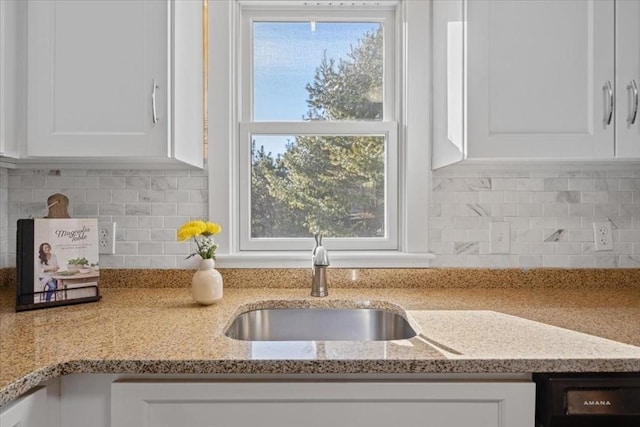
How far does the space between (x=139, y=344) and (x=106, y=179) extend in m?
0.94

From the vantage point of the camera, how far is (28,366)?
2.90 ft

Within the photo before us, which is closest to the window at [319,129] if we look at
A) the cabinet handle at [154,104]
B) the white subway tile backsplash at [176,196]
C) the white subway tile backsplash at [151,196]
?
the white subway tile backsplash at [176,196]

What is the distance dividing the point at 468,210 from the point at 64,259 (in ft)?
4.97

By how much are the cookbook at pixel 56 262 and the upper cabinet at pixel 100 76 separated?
0.25m

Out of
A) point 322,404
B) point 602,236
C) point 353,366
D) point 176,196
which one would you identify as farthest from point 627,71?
point 176,196

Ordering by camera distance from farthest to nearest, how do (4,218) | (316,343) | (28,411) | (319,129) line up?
(319,129) < (4,218) < (316,343) < (28,411)

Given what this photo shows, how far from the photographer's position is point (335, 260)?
5.61ft

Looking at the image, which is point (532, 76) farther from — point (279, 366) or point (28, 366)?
point (28, 366)

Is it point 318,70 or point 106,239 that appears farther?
point 318,70

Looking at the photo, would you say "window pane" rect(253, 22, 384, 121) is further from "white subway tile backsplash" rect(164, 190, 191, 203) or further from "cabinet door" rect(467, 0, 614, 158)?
"cabinet door" rect(467, 0, 614, 158)

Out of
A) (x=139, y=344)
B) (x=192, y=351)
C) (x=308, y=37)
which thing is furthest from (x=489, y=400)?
(x=308, y=37)

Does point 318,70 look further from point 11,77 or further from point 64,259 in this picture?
point 64,259

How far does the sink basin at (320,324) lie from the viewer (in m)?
1.49

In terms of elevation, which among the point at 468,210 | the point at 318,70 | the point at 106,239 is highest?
the point at 318,70
